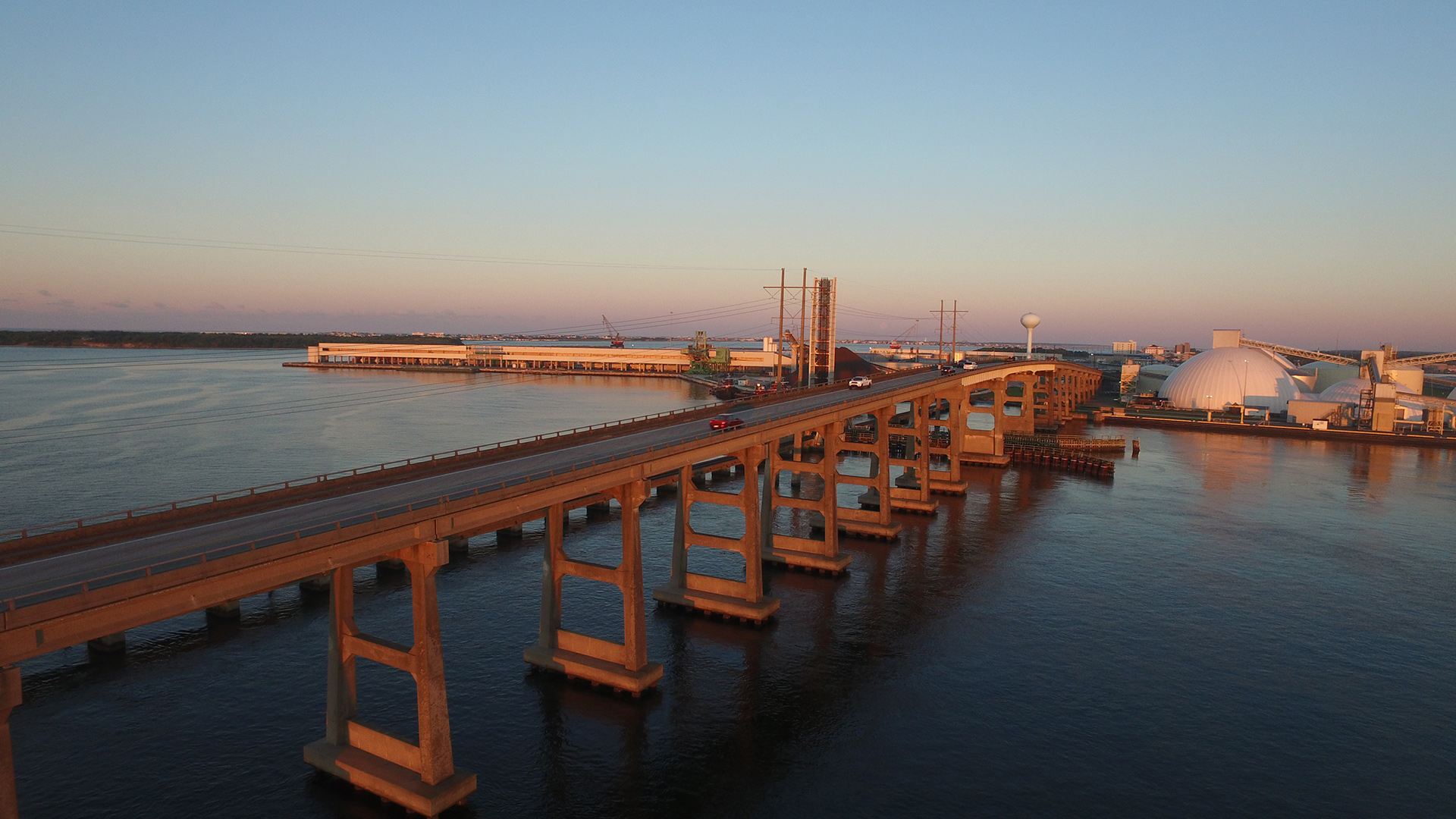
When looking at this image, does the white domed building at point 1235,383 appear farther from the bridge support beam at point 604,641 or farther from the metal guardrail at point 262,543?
the bridge support beam at point 604,641

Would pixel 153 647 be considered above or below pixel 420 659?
below

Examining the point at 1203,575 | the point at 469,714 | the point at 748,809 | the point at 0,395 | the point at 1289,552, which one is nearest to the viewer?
the point at 748,809

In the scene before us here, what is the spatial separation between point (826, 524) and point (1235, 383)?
120797 millimetres

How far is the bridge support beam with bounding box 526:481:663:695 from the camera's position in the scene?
3188 centimetres

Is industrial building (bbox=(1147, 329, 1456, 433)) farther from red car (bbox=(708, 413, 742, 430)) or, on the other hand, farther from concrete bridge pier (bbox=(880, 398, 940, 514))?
red car (bbox=(708, 413, 742, 430))

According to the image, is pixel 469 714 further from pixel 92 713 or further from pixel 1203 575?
pixel 1203 575

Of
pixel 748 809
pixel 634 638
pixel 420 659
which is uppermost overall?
pixel 420 659

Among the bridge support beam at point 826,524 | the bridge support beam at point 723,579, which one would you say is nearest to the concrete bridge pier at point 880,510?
the bridge support beam at point 826,524

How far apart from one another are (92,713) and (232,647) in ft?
23.2

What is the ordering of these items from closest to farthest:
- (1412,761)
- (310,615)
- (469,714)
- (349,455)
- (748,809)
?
(748,809) → (1412,761) → (469,714) → (310,615) → (349,455)

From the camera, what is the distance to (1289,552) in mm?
56250

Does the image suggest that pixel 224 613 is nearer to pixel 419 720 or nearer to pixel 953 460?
pixel 419 720

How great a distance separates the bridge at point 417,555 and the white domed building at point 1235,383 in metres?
108

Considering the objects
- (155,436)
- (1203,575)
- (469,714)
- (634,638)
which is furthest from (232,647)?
(155,436)
